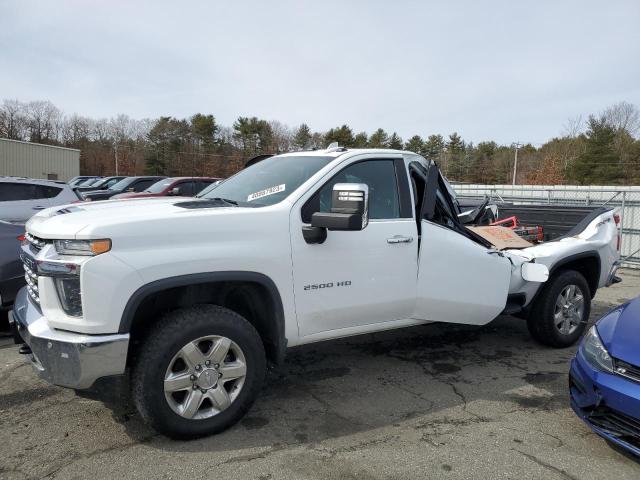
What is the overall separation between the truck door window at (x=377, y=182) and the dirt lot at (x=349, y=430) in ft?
4.79

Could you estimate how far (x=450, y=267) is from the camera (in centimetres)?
418

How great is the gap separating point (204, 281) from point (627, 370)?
2554 millimetres

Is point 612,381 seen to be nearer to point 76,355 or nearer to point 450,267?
point 450,267

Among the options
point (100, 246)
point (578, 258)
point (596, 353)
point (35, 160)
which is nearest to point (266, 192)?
point (100, 246)

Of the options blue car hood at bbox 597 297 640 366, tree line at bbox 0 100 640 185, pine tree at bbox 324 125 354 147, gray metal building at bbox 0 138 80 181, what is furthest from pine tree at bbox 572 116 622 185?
blue car hood at bbox 597 297 640 366

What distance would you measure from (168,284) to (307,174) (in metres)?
1.37

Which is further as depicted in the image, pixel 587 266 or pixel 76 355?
pixel 587 266

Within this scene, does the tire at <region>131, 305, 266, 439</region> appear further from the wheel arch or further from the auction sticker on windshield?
the wheel arch

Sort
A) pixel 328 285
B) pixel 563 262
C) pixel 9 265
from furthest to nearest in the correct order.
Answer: pixel 9 265
pixel 563 262
pixel 328 285

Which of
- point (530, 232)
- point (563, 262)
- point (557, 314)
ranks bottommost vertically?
point (557, 314)

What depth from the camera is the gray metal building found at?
30534 mm

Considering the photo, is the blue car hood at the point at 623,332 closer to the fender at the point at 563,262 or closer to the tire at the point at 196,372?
the fender at the point at 563,262

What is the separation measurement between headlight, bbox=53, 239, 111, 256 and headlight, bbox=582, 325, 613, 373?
3016 mm

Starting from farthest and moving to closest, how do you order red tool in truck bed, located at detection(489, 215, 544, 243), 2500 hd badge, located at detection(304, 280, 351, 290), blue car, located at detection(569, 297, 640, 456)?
red tool in truck bed, located at detection(489, 215, 544, 243), 2500 hd badge, located at detection(304, 280, 351, 290), blue car, located at detection(569, 297, 640, 456)
